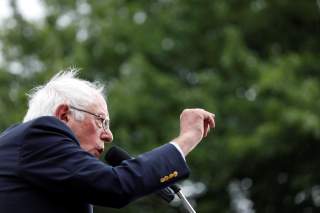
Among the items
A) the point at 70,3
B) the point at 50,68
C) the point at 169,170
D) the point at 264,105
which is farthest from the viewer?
the point at 70,3

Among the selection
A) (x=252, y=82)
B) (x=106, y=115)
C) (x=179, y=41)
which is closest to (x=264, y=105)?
(x=252, y=82)

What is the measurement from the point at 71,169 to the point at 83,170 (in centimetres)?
5

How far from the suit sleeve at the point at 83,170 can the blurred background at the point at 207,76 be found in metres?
10.1

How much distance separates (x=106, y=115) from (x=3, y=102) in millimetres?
12420

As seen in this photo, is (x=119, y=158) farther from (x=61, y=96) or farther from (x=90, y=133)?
(x=61, y=96)

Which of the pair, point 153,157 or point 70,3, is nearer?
point 153,157

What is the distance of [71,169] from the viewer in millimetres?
4277

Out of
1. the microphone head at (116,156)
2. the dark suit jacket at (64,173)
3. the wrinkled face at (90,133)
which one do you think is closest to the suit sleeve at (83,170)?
the dark suit jacket at (64,173)

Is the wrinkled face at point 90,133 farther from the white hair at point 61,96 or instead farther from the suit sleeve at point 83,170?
the suit sleeve at point 83,170

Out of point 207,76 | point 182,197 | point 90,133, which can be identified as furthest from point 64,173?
point 207,76

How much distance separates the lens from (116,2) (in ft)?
57.2

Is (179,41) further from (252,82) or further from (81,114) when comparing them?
(81,114)

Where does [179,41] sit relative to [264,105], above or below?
above

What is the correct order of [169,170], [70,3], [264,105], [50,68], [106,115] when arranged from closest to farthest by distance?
[169,170] → [106,115] → [264,105] → [50,68] → [70,3]
